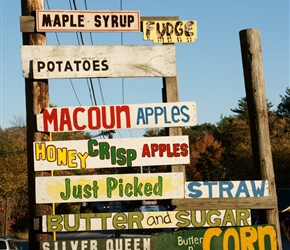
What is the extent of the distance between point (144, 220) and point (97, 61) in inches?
105

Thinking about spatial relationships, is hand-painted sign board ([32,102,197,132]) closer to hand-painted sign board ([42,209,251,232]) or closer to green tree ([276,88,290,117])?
hand-painted sign board ([42,209,251,232])

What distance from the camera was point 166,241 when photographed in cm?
1068

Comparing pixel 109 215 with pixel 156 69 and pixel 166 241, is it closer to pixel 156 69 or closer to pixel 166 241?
pixel 166 241

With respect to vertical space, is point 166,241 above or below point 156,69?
below

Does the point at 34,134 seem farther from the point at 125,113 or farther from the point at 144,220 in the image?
the point at 144,220

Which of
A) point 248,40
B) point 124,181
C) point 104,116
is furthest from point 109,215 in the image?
point 248,40

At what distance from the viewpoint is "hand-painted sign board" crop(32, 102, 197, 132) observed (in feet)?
35.1

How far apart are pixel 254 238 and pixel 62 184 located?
317cm

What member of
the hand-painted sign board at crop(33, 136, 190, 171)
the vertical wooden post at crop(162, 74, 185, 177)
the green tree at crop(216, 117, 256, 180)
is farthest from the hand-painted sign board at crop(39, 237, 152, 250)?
the green tree at crop(216, 117, 256, 180)

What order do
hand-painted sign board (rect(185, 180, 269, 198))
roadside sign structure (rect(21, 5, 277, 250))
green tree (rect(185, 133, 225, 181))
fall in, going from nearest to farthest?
1. roadside sign structure (rect(21, 5, 277, 250))
2. hand-painted sign board (rect(185, 180, 269, 198))
3. green tree (rect(185, 133, 225, 181))

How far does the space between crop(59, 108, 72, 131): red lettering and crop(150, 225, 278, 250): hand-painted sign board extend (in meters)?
2.20

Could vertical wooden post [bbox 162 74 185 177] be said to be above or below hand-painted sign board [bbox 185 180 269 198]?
above

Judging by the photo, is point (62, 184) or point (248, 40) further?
point (248, 40)

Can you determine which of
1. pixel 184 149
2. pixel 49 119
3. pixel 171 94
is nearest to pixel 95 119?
pixel 49 119
